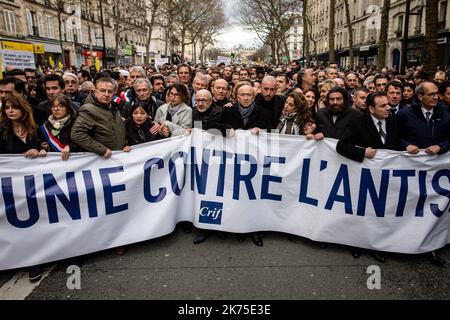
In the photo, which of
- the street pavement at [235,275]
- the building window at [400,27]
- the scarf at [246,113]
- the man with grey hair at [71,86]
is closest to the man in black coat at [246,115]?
the scarf at [246,113]

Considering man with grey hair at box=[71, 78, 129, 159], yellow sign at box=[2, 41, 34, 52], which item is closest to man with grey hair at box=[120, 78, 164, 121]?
man with grey hair at box=[71, 78, 129, 159]

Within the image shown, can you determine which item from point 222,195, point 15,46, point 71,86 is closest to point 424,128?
point 222,195

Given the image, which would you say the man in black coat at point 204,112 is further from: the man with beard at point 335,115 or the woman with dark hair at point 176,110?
the man with beard at point 335,115

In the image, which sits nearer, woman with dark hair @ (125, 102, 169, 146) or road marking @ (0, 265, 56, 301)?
road marking @ (0, 265, 56, 301)

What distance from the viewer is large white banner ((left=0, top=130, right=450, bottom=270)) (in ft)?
11.2

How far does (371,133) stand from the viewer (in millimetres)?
3715

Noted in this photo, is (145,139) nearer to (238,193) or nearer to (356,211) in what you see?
(238,193)

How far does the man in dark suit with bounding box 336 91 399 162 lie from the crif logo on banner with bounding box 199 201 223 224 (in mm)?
1515

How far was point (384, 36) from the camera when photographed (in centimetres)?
1549

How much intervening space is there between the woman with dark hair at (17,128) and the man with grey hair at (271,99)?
3.02m

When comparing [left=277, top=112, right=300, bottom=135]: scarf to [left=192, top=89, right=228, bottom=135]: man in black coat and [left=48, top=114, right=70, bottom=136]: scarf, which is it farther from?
[left=48, top=114, right=70, bottom=136]: scarf

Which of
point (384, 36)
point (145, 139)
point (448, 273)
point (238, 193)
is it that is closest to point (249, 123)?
point (238, 193)

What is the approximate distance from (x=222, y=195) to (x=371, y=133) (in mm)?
1822

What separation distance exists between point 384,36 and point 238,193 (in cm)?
1496
